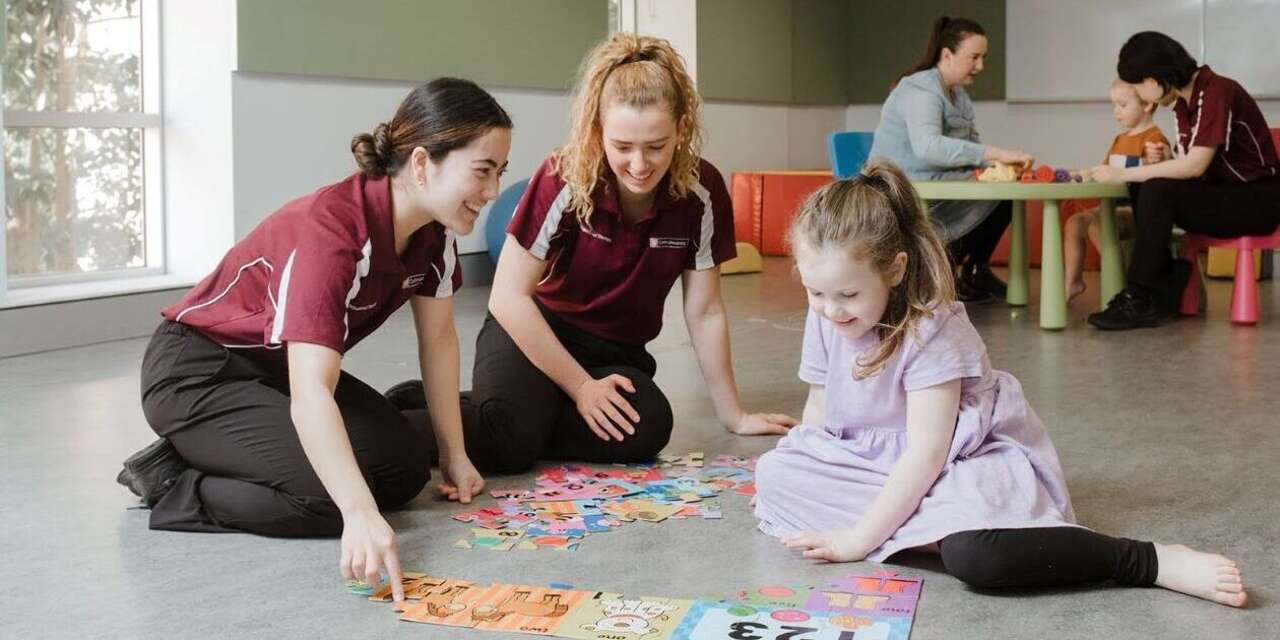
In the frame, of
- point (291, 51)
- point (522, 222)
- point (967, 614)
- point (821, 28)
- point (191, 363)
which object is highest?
point (821, 28)

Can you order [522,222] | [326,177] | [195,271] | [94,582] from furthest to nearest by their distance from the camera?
[326,177]
[195,271]
[522,222]
[94,582]

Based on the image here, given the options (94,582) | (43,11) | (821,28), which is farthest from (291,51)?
(821,28)

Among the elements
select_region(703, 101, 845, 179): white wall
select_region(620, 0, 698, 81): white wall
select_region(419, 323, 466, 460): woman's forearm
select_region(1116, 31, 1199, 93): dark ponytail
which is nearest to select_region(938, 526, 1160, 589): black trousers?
select_region(419, 323, 466, 460): woman's forearm

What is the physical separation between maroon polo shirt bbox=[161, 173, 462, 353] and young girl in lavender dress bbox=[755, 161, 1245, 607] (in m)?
0.73

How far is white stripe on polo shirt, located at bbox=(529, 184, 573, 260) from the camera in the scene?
3.03 meters

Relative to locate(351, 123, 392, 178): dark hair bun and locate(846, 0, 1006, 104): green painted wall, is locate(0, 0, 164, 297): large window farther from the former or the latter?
locate(846, 0, 1006, 104): green painted wall

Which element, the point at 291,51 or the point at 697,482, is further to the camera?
the point at 291,51

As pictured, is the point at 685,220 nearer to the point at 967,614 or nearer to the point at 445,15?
the point at 967,614

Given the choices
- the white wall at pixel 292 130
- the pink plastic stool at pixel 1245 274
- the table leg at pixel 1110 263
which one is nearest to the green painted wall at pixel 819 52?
the white wall at pixel 292 130

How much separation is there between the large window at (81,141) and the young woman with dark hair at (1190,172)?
12.1ft

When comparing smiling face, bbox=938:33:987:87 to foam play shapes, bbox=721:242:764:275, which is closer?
smiling face, bbox=938:33:987:87

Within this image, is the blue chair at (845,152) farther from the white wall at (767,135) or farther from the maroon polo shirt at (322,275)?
the maroon polo shirt at (322,275)

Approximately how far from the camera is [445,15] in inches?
257

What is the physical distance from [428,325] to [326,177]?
345 centimetres
